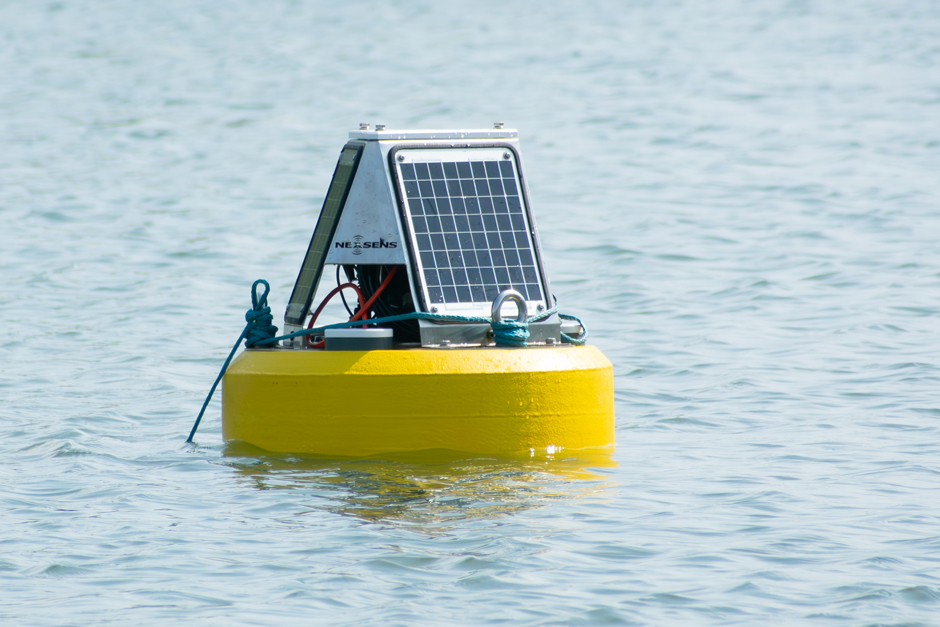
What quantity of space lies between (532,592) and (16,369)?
6.21 metres

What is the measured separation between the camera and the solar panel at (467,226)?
704 cm

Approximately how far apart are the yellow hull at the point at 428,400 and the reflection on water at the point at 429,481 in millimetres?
79

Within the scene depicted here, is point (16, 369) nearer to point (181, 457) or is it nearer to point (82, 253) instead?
point (181, 457)

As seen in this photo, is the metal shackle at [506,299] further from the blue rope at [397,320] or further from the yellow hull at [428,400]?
the yellow hull at [428,400]

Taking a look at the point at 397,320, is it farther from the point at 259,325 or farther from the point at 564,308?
the point at 564,308

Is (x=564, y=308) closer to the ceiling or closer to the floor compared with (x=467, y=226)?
closer to the floor

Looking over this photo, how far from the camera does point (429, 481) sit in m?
6.53

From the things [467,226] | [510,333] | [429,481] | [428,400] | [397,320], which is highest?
Result: [467,226]

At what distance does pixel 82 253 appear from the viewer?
1483 centimetres

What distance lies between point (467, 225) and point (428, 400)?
1.15 m

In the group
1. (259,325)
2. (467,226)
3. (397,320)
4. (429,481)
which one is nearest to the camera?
(429,481)

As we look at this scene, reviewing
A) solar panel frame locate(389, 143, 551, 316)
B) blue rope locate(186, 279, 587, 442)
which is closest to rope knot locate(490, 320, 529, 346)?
blue rope locate(186, 279, 587, 442)

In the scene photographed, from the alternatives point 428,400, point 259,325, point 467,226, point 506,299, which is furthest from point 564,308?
point 428,400

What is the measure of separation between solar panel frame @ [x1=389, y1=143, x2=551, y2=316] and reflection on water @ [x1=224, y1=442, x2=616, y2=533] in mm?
844
